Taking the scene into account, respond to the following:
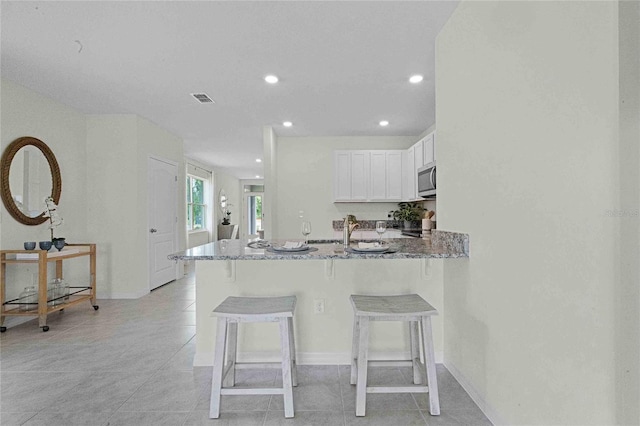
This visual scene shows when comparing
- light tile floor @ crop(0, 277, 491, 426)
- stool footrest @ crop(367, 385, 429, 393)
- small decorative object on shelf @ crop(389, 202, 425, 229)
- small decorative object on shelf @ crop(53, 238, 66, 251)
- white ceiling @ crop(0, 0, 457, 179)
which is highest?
white ceiling @ crop(0, 0, 457, 179)

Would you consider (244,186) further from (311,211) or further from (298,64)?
(298,64)

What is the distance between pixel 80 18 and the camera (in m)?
2.30

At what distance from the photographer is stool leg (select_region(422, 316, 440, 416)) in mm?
1827

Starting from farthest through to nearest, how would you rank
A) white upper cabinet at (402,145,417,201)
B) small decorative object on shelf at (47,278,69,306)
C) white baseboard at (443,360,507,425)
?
white upper cabinet at (402,145,417,201) < small decorative object on shelf at (47,278,69,306) < white baseboard at (443,360,507,425)

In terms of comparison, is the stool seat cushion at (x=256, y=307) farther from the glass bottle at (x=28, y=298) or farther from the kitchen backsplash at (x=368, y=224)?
the kitchen backsplash at (x=368, y=224)

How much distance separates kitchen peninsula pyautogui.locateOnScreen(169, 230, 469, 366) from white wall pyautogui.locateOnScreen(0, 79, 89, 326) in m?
2.54

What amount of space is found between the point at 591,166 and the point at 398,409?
1.59 m

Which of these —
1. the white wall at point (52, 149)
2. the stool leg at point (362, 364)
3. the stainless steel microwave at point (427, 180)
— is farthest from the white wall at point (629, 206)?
the white wall at point (52, 149)

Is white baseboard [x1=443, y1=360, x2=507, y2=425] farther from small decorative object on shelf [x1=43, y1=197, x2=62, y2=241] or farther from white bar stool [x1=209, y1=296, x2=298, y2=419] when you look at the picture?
small decorative object on shelf [x1=43, y1=197, x2=62, y2=241]

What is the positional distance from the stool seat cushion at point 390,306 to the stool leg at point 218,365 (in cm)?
73

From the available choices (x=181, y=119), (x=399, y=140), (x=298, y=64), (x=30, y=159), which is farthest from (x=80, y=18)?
(x=399, y=140)

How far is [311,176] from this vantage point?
577 cm

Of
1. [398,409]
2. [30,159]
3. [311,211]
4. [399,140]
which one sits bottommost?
[398,409]

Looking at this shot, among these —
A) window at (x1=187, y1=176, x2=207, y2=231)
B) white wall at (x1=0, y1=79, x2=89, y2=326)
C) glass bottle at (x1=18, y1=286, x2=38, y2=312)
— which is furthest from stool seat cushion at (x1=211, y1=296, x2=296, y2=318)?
window at (x1=187, y1=176, x2=207, y2=231)
